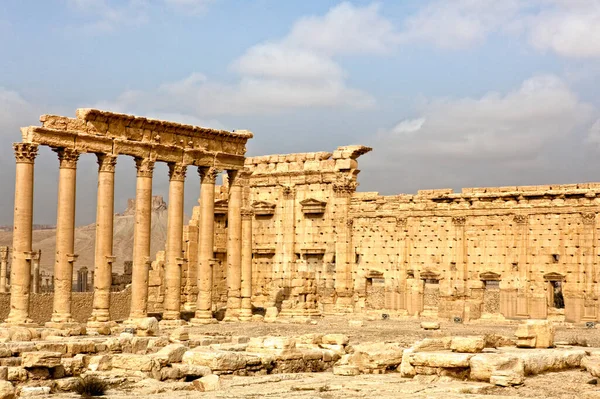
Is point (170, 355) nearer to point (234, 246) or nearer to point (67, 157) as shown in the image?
point (67, 157)

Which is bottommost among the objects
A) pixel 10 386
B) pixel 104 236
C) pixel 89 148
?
pixel 10 386

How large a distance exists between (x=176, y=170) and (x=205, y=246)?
342 cm

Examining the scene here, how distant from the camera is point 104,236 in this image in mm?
36344

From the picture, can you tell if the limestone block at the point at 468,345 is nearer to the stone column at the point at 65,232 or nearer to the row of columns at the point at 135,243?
the row of columns at the point at 135,243

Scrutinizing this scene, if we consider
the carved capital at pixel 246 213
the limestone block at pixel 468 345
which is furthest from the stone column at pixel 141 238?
the limestone block at pixel 468 345

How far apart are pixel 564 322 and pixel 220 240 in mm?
17680

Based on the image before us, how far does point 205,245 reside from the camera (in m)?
40.8

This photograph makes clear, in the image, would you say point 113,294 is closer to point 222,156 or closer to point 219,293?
point 219,293

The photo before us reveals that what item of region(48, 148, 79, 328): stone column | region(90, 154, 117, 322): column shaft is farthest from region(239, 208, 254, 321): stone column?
region(48, 148, 79, 328): stone column

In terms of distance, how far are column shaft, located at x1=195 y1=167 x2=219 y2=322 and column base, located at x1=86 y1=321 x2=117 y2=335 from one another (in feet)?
18.5

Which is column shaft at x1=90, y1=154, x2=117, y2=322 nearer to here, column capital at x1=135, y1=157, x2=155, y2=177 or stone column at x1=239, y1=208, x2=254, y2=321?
column capital at x1=135, y1=157, x2=155, y2=177

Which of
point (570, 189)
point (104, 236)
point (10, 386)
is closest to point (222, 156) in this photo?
point (104, 236)

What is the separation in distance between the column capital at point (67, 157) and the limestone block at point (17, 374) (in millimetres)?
14460

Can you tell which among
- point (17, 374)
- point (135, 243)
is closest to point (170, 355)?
point (17, 374)
